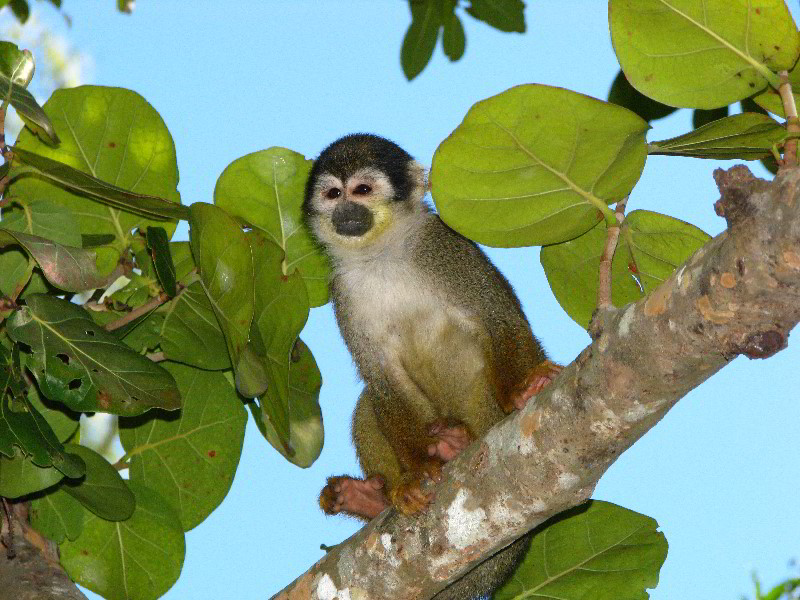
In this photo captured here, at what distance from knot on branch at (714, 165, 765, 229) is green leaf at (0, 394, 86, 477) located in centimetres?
202

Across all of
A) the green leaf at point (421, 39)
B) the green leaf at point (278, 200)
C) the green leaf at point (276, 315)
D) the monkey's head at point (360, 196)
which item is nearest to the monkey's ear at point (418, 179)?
the monkey's head at point (360, 196)

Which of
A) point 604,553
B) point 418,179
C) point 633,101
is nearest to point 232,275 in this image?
point 604,553

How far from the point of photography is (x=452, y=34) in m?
5.09

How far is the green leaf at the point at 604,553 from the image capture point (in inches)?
122

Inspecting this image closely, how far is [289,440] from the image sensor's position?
3.32m

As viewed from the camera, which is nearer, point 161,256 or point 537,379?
point 161,256

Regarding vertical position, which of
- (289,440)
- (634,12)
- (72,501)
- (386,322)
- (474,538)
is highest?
(386,322)

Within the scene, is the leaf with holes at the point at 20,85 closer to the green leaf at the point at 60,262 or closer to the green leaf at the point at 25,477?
the green leaf at the point at 60,262

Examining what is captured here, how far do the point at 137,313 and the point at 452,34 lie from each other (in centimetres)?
280

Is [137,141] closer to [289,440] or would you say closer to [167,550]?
[289,440]

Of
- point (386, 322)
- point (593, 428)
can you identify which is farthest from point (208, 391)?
point (593, 428)

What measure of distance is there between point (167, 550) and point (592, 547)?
5.09 feet

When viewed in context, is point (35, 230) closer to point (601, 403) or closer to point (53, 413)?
point (53, 413)

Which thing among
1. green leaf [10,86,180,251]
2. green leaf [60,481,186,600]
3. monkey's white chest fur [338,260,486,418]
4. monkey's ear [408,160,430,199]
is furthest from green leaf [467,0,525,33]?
green leaf [60,481,186,600]
